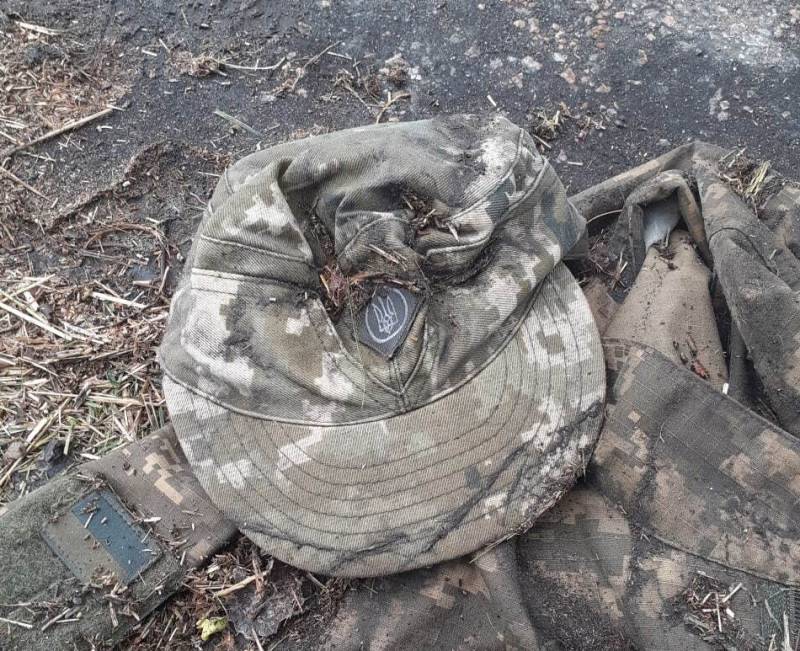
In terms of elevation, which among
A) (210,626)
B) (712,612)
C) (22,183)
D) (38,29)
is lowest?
(210,626)

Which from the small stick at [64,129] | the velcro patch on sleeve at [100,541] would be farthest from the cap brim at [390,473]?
the small stick at [64,129]

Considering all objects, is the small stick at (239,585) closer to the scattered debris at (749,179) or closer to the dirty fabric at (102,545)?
the dirty fabric at (102,545)

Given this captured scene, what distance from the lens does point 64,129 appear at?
9.12ft

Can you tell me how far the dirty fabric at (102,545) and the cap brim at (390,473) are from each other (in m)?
0.14

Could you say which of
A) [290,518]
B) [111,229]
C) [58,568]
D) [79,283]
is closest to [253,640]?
[290,518]

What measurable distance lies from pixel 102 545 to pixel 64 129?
5.84ft

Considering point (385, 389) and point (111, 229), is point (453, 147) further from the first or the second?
point (111, 229)

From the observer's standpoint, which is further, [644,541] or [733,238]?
[733,238]

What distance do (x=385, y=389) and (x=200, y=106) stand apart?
1.76 meters

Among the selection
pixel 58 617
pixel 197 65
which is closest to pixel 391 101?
pixel 197 65

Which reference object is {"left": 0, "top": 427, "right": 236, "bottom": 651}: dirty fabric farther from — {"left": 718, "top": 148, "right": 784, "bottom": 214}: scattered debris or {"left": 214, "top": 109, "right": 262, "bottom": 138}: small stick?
{"left": 718, "top": 148, "right": 784, "bottom": 214}: scattered debris

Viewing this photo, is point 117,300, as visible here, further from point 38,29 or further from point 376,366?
point 38,29

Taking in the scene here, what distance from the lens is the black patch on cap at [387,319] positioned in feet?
5.88

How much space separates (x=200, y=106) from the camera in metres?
2.92
